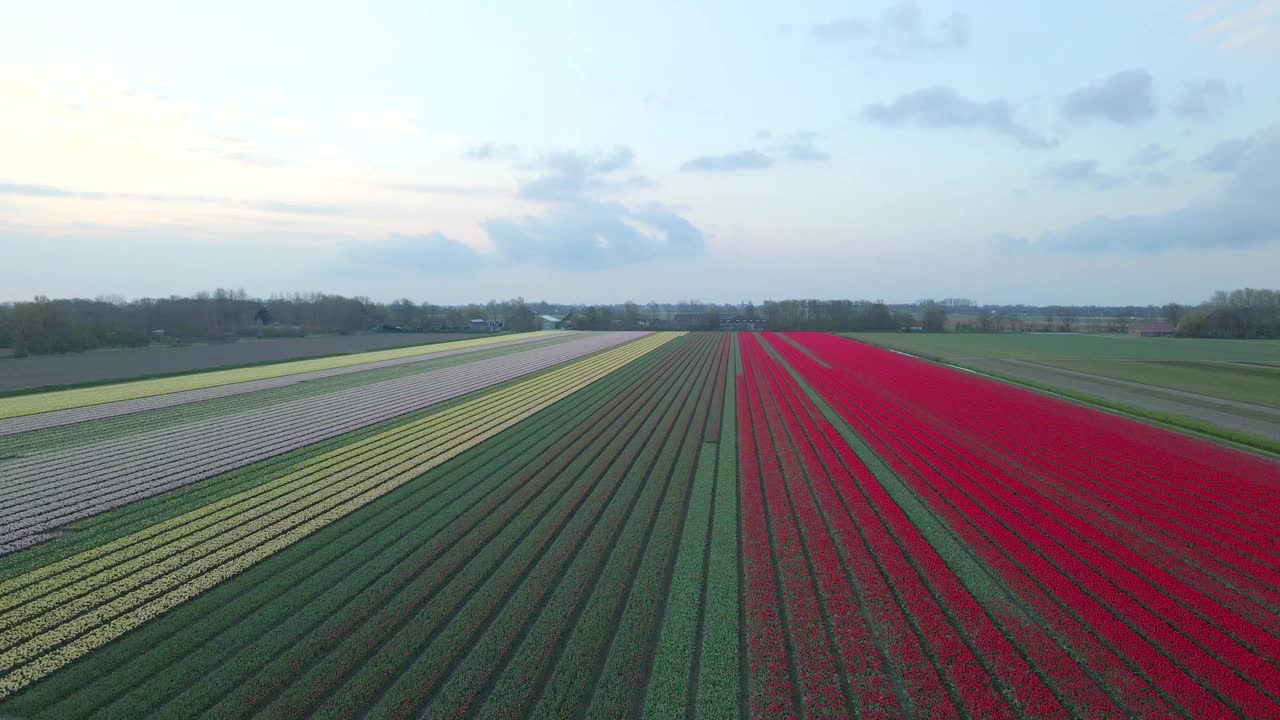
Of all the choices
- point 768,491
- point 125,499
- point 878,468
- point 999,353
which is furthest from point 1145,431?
point 999,353

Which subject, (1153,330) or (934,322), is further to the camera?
(934,322)

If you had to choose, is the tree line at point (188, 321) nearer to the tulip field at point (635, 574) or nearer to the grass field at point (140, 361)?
the grass field at point (140, 361)

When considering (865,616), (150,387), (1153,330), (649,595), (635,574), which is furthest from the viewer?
(1153,330)

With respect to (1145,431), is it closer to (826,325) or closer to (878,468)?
(878,468)

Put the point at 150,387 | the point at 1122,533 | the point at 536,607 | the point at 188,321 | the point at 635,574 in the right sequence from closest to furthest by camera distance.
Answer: the point at 536,607 → the point at 635,574 → the point at 1122,533 → the point at 150,387 → the point at 188,321

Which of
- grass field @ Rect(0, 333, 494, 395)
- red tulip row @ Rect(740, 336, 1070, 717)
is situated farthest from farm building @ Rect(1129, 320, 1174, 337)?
grass field @ Rect(0, 333, 494, 395)

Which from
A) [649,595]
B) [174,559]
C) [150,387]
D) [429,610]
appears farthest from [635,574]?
[150,387]

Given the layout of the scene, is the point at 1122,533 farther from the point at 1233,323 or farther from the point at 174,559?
the point at 1233,323
